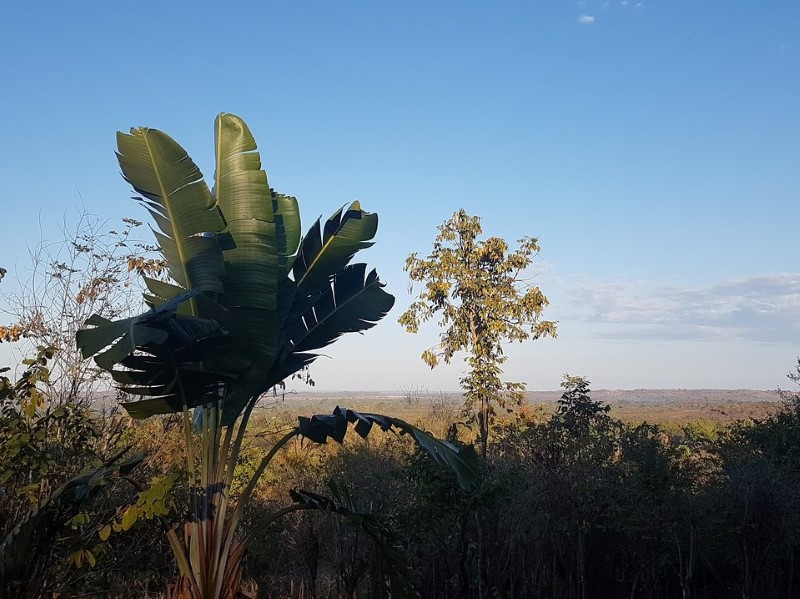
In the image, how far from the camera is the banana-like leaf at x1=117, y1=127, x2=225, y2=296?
527cm

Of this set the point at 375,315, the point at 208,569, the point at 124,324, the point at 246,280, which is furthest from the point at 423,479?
the point at 124,324

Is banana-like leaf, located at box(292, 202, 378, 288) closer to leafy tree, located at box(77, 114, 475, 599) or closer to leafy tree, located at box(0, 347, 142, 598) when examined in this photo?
leafy tree, located at box(77, 114, 475, 599)

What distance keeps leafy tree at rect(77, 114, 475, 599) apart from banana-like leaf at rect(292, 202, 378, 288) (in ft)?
0.04

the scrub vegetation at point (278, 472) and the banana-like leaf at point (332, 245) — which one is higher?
the banana-like leaf at point (332, 245)

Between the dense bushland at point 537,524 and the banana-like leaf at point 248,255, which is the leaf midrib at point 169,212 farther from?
the dense bushland at point 537,524

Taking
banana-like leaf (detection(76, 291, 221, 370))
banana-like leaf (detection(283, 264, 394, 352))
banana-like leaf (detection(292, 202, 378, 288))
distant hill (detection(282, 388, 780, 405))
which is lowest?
distant hill (detection(282, 388, 780, 405))

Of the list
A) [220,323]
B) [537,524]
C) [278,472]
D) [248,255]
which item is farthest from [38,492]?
[278,472]

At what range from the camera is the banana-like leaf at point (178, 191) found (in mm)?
5273

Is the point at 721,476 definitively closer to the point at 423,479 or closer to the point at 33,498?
the point at 423,479

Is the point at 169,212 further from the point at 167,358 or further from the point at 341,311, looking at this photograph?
the point at 341,311

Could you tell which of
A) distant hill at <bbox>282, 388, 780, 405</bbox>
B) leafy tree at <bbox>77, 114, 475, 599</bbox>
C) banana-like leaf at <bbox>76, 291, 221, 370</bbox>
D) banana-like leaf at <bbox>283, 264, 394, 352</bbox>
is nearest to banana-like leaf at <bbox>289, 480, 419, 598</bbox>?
leafy tree at <bbox>77, 114, 475, 599</bbox>

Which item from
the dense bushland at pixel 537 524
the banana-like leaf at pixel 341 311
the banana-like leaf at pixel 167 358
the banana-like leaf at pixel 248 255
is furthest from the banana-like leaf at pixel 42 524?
the banana-like leaf at pixel 341 311

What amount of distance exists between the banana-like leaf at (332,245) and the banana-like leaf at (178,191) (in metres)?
1.18

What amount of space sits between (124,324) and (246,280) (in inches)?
61.1
